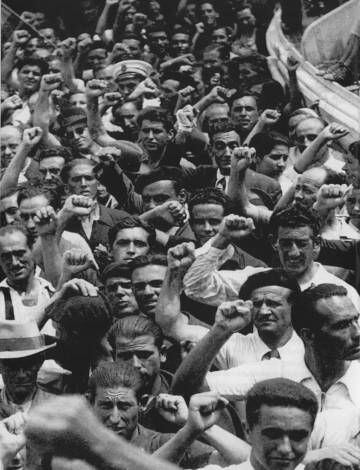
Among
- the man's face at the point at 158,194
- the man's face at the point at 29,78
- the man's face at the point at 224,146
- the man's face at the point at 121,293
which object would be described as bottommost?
the man's face at the point at 29,78

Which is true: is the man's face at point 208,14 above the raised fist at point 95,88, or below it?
below

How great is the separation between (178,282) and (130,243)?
108 cm

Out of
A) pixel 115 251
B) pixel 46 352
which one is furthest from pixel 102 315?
pixel 115 251

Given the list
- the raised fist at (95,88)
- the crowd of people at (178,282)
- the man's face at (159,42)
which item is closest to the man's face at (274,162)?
the crowd of people at (178,282)

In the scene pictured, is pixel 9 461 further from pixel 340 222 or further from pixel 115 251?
pixel 340 222

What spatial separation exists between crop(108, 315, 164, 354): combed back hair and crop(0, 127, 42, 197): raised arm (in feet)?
7.45

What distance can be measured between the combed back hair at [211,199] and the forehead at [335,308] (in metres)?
1.47

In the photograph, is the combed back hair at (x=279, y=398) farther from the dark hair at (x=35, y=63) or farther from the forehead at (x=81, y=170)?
the dark hair at (x=35, y=63)

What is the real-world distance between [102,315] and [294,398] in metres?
1.53

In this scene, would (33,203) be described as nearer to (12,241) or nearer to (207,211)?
(12,241)

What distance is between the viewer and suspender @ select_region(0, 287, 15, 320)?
19.2ft

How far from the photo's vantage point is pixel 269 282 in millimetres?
5227

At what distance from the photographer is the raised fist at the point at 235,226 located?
17.7 ft

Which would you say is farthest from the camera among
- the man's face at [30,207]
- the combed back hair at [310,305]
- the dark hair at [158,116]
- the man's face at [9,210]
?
the dark hair at [158,116]
